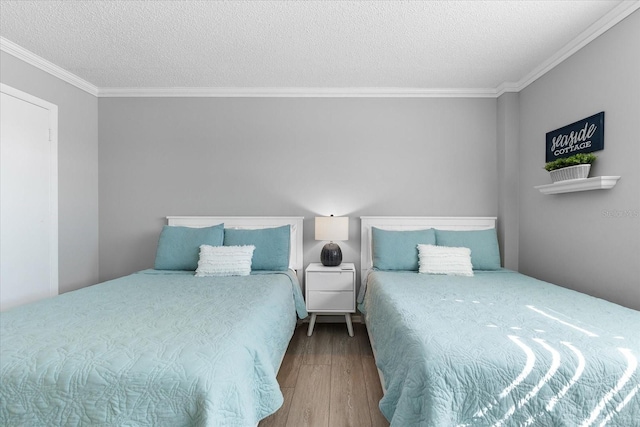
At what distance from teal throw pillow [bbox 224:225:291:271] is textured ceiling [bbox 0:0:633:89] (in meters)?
1.46

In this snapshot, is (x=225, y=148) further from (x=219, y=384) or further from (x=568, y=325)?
(x=568, y=325)

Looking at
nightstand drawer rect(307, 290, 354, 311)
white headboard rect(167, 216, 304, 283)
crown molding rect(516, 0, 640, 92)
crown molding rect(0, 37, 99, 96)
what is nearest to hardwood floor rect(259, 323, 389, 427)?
nightstand drawer rect(307, 290, 354, 311)

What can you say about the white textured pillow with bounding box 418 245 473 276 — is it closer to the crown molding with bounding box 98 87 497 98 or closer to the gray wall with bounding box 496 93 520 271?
the gray wall with bounding box 496 93 520 271

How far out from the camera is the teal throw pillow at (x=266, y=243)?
3.07 m

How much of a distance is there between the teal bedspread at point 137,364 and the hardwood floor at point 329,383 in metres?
0.34

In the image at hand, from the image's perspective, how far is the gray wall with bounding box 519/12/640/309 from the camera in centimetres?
211

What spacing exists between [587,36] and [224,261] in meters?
3.21

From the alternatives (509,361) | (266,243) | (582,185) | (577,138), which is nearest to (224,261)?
(266,243)

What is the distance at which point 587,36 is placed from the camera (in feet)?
8.02

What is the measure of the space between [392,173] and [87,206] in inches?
123

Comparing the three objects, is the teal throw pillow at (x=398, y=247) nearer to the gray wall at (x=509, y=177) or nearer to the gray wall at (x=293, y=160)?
the gray wall at (x=293, y=160)

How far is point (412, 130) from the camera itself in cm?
355

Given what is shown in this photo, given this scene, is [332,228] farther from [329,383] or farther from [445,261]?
[329,383]

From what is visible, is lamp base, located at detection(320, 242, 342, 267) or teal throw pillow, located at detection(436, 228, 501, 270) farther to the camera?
lamp base, located at detection(320, 242, 342, 267)
